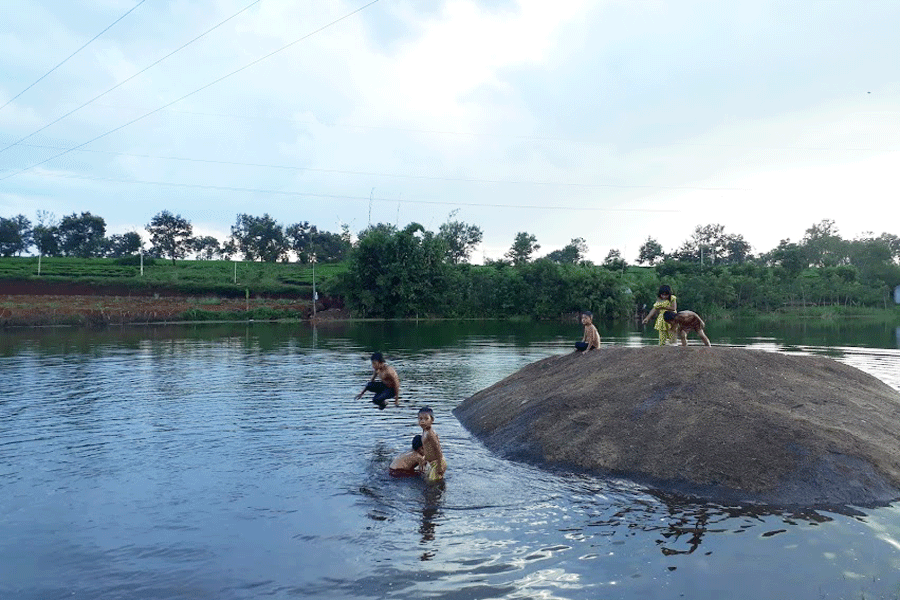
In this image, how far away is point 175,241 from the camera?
384 feet

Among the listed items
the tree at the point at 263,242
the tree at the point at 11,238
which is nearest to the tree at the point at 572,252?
the tree at the point at 263,242

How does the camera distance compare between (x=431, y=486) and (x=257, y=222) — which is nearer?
(x=431, y=486)

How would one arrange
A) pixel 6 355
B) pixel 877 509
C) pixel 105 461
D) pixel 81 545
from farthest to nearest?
pixel 6 355 < pixel 105 461 < pixel 877 509 < pixel 81 545

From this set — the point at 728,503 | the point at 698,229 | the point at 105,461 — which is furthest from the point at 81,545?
the point at 698,229

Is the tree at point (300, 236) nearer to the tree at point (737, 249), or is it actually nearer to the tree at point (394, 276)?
the tree at point (394, 276)

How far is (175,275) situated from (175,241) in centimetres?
3135

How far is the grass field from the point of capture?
260 ft

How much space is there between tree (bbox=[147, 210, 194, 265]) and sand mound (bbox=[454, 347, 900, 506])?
111711mm

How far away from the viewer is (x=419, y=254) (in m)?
83.3

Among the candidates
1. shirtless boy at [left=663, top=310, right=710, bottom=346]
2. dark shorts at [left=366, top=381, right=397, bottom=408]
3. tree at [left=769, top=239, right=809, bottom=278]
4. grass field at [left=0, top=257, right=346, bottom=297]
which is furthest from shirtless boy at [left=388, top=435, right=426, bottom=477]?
tree at [left=769, top=239, right=809, bottom=278]

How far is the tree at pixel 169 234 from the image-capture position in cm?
11600

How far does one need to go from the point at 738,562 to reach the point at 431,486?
16.5 ft

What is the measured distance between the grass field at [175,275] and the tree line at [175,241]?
1062 cm

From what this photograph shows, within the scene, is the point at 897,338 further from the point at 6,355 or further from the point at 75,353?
the point at 6,355
